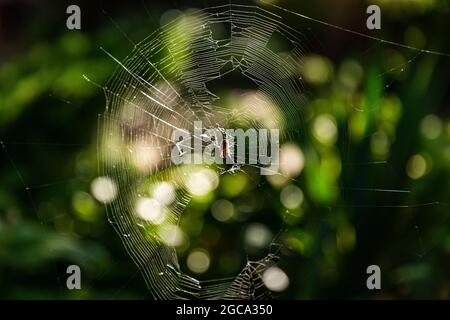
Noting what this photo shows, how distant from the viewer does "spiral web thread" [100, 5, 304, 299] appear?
2041mm

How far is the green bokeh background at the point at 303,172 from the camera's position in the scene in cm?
204

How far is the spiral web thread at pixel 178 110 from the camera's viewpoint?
2041 millimetres

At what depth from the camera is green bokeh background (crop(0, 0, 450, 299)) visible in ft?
6.69

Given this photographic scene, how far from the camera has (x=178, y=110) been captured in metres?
2.12

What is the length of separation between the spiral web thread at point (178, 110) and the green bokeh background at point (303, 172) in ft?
0.33

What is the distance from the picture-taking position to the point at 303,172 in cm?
217

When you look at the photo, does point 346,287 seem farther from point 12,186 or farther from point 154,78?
point 12,186

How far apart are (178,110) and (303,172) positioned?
44 cm

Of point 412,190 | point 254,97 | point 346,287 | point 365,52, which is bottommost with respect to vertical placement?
point 346,287

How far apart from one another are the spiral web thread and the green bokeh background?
0.10m

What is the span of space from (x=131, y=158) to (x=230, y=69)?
49 cm

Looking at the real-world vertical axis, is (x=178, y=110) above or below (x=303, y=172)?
above

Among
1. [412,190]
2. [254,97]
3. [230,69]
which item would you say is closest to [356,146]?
[412,190]
